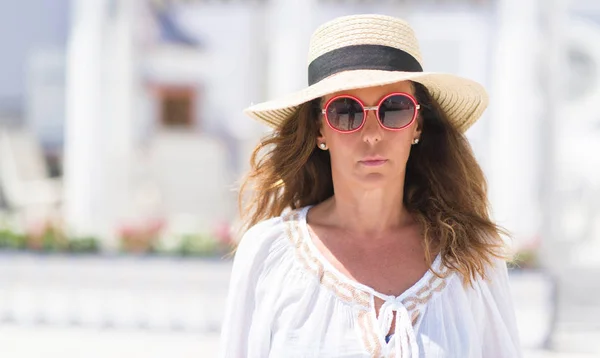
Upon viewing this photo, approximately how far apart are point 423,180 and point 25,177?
1554 centimetres

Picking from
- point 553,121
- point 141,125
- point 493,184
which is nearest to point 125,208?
point 493,184

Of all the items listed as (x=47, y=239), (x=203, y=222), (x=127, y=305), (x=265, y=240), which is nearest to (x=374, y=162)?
(x=265, y=240)

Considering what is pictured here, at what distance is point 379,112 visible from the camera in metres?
1.85

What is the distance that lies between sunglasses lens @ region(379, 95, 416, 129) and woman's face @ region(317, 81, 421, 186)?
2 cm

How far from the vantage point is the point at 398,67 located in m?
1.89

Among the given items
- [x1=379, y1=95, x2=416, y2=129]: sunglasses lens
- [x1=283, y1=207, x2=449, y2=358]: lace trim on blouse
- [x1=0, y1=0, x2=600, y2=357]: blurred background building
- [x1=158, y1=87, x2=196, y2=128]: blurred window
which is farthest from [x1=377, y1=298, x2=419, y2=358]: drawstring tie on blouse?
[x1=158, y1=87, x2=196, y2=128]: blurred window

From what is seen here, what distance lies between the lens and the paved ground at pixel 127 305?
696cm

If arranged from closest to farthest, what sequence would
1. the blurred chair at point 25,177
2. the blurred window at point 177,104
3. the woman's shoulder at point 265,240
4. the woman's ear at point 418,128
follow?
1. the woman's shoulder at point 265,240
2. the woman's ear at point 418,128
3. the blurred chair at point 25,177
4. the blurred window at point 177,104

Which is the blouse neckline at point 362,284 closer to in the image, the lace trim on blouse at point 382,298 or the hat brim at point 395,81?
the lace trim on blouse at point 382,298

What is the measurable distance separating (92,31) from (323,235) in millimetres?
6970

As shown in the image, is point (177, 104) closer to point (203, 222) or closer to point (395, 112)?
point (203, 222)

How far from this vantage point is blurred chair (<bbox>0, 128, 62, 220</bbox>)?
15.0 metres

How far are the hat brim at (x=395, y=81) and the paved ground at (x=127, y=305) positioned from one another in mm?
4904

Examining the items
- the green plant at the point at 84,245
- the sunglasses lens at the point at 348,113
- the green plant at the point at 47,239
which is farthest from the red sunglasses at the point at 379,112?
the green plant at the point at 47,239
